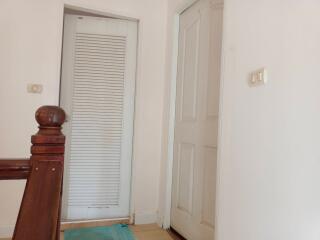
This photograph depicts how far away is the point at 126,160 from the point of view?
9.10 feet

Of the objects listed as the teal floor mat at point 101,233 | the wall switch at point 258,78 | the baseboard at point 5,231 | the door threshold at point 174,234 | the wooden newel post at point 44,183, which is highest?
the wall switch at point 258,78

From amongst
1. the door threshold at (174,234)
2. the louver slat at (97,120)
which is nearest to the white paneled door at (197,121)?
the door threshold at (174,234)

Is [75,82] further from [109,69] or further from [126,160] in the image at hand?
[126,160]

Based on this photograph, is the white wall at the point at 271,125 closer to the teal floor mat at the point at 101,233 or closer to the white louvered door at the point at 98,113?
the teal floor mat at the point at 101,233

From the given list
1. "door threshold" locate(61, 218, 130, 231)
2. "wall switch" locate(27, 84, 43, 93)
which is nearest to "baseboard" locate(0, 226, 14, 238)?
"door threshold" locate(61, 218, 130, 231)

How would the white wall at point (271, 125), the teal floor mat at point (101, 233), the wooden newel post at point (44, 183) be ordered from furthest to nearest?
the teal floor mat at point (101, 233), the white wall at point (271, 125), the wooden newel post at point (44, 183)

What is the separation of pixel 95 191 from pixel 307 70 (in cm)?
220

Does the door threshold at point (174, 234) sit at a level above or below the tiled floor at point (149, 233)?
above

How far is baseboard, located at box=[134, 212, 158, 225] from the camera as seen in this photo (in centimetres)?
268

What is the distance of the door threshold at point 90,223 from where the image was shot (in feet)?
8.33

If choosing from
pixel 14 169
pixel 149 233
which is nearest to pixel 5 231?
pixel 149 233

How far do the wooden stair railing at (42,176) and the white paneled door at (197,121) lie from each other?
146 centimetres

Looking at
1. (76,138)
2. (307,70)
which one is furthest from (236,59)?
(76,138)

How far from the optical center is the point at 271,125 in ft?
4.33
